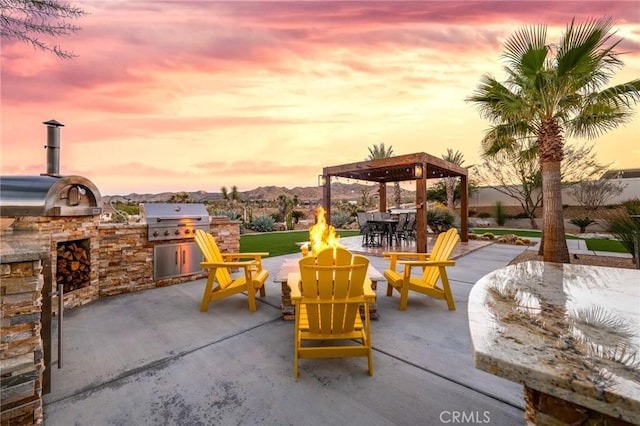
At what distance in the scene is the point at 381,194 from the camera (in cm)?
1291

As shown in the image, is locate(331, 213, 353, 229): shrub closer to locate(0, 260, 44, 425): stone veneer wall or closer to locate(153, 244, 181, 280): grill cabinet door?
locate(153, 244, 181, 280): grill cabinet door

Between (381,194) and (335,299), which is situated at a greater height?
(381,194)

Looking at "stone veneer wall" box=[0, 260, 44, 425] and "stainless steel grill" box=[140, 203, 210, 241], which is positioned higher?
"stainless steel grill" box=[140, 203, 210, 241]

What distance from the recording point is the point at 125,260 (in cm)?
450

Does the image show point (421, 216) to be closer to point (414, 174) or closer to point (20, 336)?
point (414, 174)

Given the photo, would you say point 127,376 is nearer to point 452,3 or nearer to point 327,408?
point 327,408

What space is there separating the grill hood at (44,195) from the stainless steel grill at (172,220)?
896mm

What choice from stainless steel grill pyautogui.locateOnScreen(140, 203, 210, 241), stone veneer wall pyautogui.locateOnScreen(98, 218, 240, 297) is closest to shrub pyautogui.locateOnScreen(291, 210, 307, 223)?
stainless steel grill pyautogui.locateOnScreen(140, 203, 210, 241)

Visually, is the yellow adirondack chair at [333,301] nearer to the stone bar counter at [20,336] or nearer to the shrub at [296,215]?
the stone bar counter at [20,336]

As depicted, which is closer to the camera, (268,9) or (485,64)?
(268,9)

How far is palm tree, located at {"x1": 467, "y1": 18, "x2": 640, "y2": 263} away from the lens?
16.9 feet

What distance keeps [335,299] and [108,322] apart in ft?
9.57

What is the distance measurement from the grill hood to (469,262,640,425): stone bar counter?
4.69m

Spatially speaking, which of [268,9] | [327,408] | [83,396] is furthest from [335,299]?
[268,9]
